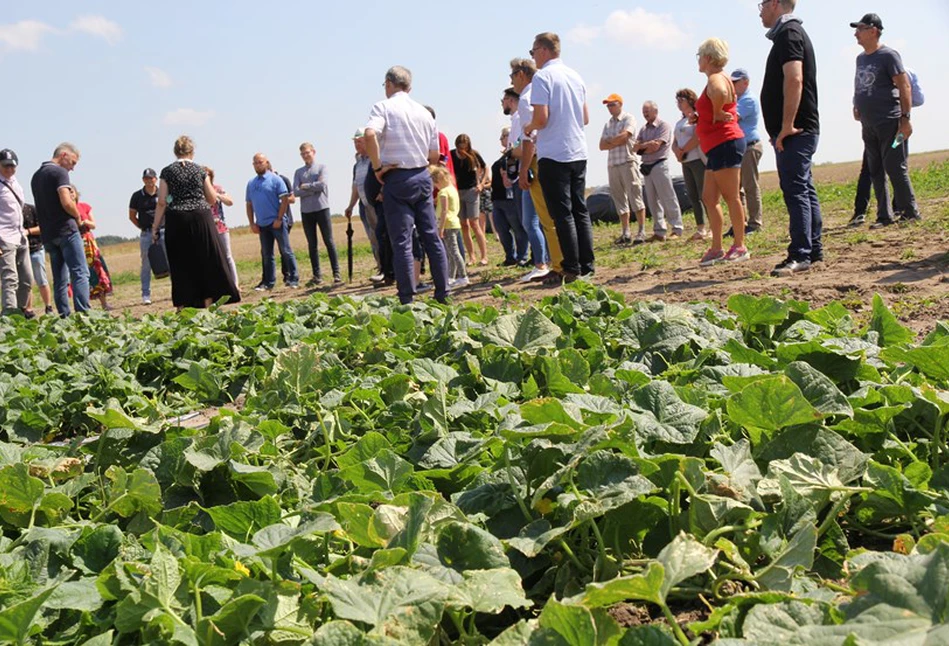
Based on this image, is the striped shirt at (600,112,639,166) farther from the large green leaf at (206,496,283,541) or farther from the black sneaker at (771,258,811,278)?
the large green leaf at (206,496,283,541)

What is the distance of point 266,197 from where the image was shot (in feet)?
40.4

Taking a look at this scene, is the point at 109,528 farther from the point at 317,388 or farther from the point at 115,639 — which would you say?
the point at 317,388

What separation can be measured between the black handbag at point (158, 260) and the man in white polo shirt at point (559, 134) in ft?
16.8

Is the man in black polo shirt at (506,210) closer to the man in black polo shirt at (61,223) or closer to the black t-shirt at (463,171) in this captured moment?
the black t-shirt at (463,171)

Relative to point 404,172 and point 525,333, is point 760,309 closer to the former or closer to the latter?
point 525,333

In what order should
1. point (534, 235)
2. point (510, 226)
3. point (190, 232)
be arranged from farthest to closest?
1. point (510, 226)
2. point (534, 235)
3. point (190, 232)

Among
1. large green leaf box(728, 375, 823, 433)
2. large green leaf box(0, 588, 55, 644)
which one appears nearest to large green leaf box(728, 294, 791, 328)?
large green leaf box(728, 375, 823, 433)

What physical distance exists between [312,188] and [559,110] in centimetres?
532

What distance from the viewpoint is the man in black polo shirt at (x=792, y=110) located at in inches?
260

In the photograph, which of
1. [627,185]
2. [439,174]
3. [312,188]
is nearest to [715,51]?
[439,174]

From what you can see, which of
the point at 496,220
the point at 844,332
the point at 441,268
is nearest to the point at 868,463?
the point at 844,332

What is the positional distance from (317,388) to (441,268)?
410 centimetres

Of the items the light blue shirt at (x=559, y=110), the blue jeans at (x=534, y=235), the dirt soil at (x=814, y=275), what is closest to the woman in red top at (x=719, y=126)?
the dirt soil at (x=814, y=275)

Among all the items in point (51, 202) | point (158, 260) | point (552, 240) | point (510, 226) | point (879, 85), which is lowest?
point (552, 240)
